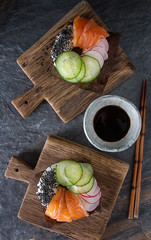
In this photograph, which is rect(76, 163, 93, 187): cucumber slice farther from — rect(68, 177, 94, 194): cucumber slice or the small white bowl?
the small white bowl

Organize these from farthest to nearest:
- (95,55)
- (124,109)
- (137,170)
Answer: (137,170)
(124,109)
(95,55)

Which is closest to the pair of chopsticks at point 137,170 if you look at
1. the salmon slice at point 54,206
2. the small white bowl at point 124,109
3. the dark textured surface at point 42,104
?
the dark textured surface at point 42,104

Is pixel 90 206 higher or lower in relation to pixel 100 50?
lower

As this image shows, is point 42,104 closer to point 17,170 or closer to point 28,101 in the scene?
point 28,101

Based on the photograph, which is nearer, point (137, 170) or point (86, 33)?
point (86, 33)

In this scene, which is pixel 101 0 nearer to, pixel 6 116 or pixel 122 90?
pixel 122 90

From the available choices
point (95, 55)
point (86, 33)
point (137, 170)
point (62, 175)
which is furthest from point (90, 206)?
point (86, 33)

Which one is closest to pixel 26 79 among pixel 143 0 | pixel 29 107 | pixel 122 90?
pixel 29 107
